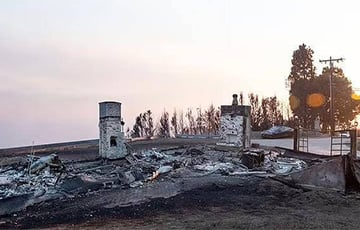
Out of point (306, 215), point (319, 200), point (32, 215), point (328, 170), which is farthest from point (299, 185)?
point (32, 215)

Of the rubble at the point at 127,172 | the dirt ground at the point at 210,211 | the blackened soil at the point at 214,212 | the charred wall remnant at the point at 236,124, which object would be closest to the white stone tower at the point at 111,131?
the rubble at the point at 127,172

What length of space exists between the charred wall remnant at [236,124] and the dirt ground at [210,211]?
19.1 feet

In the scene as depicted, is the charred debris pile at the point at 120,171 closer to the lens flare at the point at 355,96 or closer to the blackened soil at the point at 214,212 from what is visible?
the blackened soil at the point at 214,212

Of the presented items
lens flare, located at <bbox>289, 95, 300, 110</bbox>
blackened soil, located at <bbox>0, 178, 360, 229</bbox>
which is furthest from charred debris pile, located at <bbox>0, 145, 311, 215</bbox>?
lens flare, located at <bbox>289, 95, 300, 110</bbox>

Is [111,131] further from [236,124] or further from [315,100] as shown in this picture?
[315,100]

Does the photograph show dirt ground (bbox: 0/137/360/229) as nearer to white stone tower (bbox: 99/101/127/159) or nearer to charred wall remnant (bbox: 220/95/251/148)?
white stone tower (bbox: 99/101/127/159)

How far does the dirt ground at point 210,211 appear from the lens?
8758mm

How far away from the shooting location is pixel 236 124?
18.6m

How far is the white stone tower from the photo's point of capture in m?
15.2

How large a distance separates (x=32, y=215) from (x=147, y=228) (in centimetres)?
313

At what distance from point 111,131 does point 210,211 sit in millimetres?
6217

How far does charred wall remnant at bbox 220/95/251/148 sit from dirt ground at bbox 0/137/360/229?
582cm

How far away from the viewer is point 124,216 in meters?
9.55

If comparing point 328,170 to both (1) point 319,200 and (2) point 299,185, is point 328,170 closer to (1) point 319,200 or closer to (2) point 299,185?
(2) point 299,185
